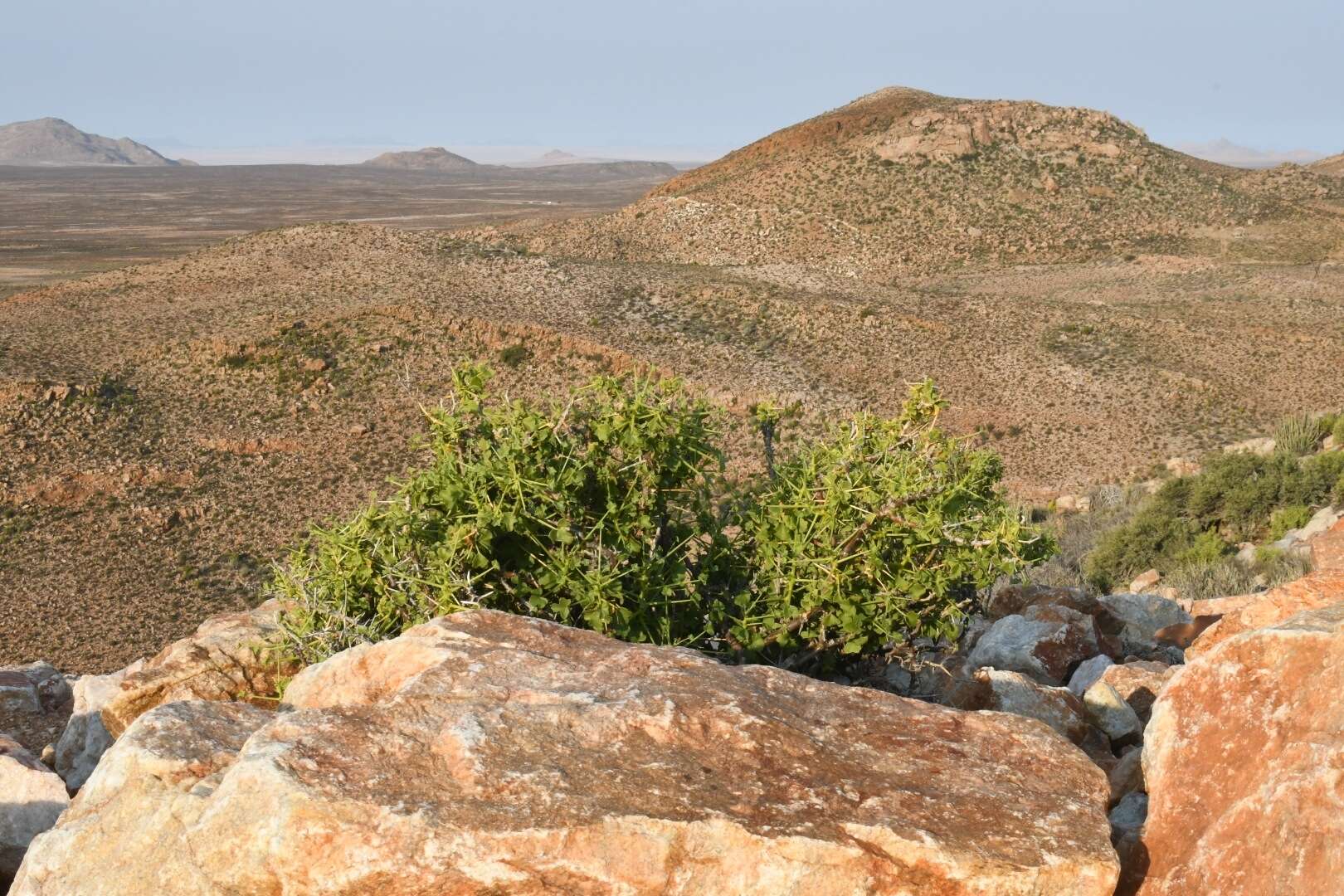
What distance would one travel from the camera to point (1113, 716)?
15.8 ft

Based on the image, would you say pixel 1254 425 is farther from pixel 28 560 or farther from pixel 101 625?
pixel 28 560

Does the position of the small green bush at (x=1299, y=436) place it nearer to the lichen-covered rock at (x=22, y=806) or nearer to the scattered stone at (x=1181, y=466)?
the scattered stone at (x=1181, y=466)

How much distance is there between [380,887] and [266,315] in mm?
32422

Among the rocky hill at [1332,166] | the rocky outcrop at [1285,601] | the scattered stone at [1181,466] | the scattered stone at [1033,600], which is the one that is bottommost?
the scattered stone at [1181,466]

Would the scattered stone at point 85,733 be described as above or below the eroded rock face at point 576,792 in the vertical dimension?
below

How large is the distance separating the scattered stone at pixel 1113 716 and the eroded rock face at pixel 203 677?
3.55 meters

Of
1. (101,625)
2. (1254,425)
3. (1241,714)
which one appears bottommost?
(101,625)

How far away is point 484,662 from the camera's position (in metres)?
3.61

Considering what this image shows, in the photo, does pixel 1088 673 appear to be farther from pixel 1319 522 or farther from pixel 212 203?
pixel 212 203

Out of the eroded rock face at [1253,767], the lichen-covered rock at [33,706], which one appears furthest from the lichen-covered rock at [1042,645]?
the lichen-covered rock at [33,706]

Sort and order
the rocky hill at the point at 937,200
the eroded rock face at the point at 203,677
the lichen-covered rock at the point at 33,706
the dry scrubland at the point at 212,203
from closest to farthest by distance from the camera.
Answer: the eroded rock face at the point at 203,677, the lichen-covered rock at the point at 33,706, the rocky hill at the point at 937,200, the dry scrubland at the point at 212,203

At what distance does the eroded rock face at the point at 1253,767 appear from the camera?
2.89 m

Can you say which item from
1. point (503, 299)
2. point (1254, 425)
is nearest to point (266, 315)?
point (503, 299)

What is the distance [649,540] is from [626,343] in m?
26.4
